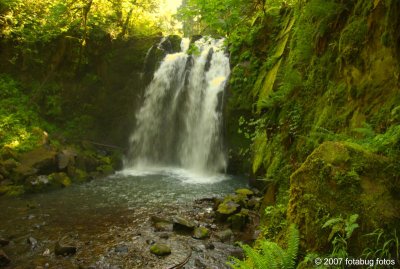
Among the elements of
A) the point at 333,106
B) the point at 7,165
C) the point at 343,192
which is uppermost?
the point at 333,106

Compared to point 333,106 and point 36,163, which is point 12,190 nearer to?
point 36,163

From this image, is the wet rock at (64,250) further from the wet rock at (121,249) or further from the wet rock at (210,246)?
the wet rock at (210,246)

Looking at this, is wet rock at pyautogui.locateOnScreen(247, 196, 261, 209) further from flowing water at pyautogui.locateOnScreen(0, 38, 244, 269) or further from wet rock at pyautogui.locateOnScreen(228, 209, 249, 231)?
flowing water at pyautogui.locateOnScreen(0, 38, 244, 269)

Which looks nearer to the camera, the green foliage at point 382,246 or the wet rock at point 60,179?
the green foliage at point 382,246

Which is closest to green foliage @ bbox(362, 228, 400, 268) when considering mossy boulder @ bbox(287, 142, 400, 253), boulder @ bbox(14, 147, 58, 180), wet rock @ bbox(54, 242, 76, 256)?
mossy boulder @ bbox(287, 142, 400, 253)

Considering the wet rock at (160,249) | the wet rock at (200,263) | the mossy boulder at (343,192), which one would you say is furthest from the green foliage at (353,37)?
the wet rock at (160,249)

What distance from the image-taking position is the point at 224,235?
7.37m

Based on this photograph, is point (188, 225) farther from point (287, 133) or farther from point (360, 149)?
point (360, 149)

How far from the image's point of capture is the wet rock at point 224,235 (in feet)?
23.8

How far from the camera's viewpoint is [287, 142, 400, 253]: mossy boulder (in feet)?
8.74

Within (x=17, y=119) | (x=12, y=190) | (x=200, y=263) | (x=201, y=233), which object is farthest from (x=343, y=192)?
(x=17, y=119)

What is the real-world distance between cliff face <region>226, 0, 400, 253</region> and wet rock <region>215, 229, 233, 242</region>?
2.07 m

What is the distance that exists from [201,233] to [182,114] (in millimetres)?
11412

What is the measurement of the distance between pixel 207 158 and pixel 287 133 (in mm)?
11319
